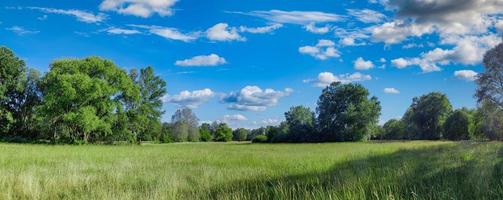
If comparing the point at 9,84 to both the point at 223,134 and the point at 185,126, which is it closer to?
the point at 185,126

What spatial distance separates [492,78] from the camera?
45406mm

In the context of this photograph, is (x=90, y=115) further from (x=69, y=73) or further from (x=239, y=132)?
(x=239, y=132)

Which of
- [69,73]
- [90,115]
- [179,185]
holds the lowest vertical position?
[179,185]

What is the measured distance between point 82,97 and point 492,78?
154 ft

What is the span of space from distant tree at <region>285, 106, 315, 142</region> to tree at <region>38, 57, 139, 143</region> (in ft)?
111

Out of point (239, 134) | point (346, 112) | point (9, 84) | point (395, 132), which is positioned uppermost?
point (9, 84)

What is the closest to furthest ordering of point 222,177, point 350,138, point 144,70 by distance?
point 222,177 < point 144,70 < point 350,138

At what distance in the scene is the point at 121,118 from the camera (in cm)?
6016

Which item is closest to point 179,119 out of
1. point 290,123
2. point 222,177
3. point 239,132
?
point 239,132

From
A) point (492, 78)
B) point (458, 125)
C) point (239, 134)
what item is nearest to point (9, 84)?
point (492, 78)

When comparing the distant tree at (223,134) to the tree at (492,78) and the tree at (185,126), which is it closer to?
the tree at (185,126)

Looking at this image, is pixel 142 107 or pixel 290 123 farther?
pixel 290 123

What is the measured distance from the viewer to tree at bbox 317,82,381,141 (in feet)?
253

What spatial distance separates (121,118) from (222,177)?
53.2 m
